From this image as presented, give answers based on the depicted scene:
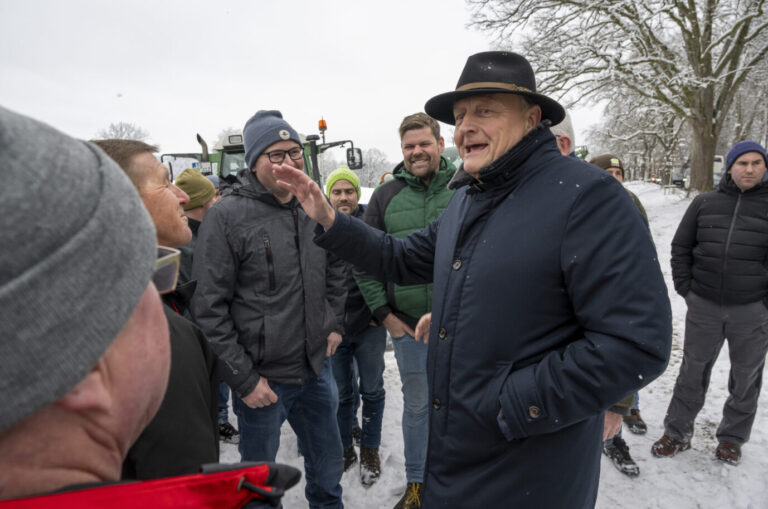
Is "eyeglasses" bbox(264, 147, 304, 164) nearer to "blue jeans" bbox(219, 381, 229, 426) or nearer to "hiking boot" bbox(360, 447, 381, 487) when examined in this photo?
"hiking boot" bbox(360, 447, 381, 487)

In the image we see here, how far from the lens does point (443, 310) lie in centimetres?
167

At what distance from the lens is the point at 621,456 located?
3373 millimetres

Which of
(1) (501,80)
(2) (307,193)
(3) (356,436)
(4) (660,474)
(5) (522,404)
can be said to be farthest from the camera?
(3) (356,436)

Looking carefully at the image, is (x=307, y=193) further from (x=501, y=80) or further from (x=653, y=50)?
(x=653, y=50)

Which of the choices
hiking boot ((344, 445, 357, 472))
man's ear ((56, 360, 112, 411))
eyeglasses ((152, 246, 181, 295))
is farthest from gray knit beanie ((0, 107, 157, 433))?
hiking boot ((344, 445, 357, 472))

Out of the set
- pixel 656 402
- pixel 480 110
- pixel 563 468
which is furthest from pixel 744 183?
pixel 563 468

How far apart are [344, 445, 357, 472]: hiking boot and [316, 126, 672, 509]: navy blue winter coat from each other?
194cm

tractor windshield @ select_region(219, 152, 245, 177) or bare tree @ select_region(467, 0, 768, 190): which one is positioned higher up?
bare tree @ select_region(467, 0, 768, 190)

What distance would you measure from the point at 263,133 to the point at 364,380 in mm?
2132

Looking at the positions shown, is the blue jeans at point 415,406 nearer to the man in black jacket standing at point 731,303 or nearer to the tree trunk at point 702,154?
the man in black jacket standing at point 731,303

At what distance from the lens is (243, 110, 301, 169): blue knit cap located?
249 cm

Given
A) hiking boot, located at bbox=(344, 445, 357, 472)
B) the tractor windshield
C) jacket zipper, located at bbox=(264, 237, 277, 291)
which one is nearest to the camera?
jacket zipper, located at bbox=(264, 237, 277, 291)

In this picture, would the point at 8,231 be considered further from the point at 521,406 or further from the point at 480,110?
the point at 480,110

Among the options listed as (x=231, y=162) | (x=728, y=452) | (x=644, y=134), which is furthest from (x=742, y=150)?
(x=644, y=134)
